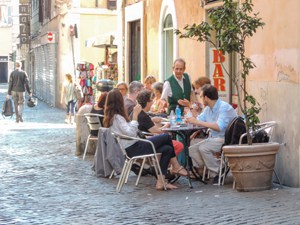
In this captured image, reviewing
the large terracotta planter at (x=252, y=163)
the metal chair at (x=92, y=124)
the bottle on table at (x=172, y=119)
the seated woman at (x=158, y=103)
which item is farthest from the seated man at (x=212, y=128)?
the metal chair at (x=92, y=124)

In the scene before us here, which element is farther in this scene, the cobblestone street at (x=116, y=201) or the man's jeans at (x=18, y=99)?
the man's jeans at (x=18, y=99)

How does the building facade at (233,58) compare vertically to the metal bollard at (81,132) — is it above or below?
above

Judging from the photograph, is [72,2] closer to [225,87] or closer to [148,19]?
[148,19]

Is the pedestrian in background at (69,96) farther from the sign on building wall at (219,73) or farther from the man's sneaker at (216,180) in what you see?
the man's sneaker at (216,180)

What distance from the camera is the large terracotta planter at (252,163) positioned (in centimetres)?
976

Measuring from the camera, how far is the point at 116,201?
9.59 metres

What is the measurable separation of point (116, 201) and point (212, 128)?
5.71 ft

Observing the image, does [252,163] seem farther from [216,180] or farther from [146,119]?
[146,119]

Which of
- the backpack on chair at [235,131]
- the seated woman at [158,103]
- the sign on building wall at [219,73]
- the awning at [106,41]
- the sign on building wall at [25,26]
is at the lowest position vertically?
the backpack on chair at [235,131]

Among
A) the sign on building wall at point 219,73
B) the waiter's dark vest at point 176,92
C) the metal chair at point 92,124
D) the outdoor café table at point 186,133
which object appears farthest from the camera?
the sign on building wall at point 219,73

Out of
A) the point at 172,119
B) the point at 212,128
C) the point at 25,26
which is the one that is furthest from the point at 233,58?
the point at 25,26

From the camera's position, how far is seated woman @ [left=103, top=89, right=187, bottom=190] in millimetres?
10469

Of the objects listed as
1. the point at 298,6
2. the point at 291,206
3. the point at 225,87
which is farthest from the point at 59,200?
the point at 225,87

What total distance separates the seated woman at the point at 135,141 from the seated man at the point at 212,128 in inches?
11.7
